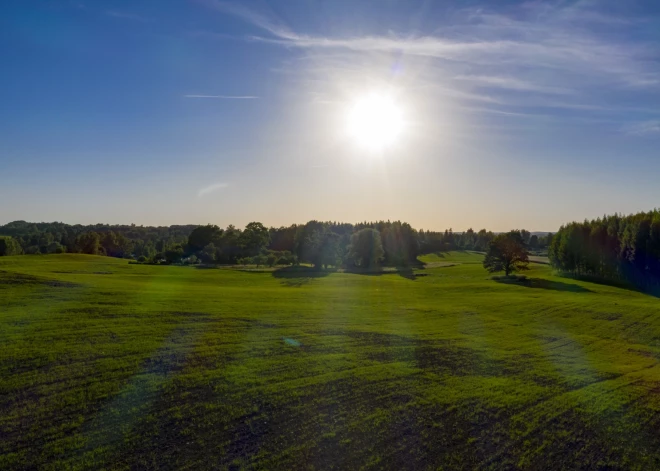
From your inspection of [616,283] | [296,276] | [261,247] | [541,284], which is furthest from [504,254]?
[261,247]

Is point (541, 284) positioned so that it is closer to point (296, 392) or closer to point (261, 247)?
point (296, 392)

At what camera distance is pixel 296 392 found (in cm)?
1511

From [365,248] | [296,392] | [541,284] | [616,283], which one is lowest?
[296,392]

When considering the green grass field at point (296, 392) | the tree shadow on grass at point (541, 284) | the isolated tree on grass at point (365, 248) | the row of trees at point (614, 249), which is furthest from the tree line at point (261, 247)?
the green grass field at point (296, 392)

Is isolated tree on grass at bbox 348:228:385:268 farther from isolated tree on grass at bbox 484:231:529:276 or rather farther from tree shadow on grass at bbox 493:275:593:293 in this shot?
tree shadow on grass at bbox 493:275:593:293

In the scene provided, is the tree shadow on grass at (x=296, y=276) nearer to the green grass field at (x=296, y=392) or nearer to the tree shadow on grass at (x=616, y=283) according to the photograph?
the green grass field at (x=296, y=392)

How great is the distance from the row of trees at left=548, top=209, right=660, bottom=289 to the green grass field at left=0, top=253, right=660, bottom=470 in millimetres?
53596

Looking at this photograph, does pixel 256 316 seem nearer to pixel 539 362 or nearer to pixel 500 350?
pixel 500 350

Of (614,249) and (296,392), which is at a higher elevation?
(614,249)

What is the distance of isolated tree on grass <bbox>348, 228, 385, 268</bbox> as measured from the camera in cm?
9594

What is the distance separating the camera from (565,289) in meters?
61.5

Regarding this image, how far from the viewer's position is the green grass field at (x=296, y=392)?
38.3ft

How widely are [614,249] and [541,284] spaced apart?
23.0m

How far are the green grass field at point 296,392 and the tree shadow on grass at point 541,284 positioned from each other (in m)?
34.7
